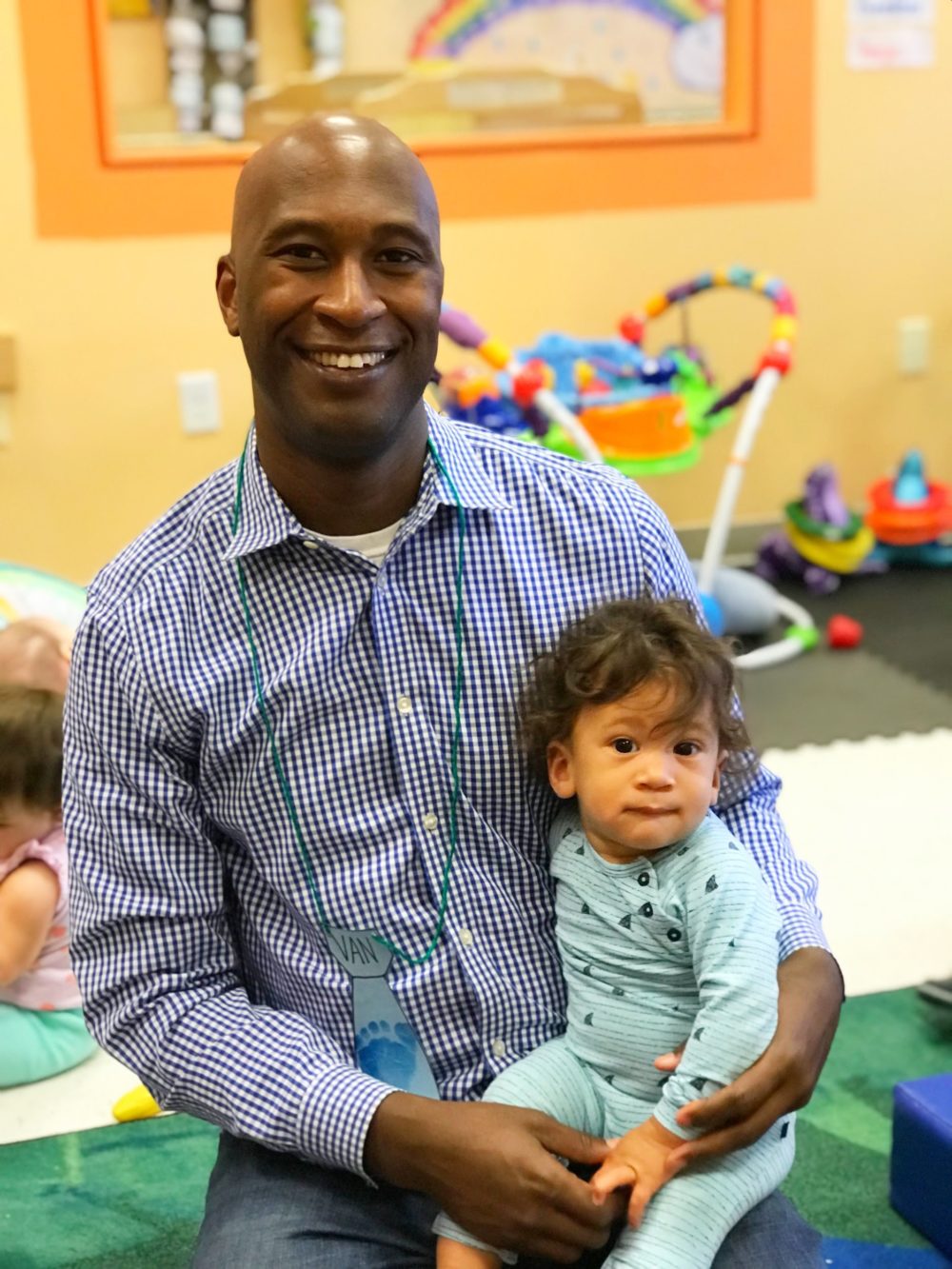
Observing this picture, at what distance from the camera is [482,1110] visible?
1207mm

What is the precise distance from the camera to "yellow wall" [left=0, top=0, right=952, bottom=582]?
4023 millimetres

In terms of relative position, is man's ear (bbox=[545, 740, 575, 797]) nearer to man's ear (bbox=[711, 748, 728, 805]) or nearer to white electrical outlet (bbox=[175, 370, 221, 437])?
man's ear (bbox=[711, 748, 728, 805])

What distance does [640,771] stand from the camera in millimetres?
1284

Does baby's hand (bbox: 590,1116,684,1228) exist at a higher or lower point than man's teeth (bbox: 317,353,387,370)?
lower

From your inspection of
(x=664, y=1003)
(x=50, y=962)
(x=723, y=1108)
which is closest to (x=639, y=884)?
(x=664, y=1003)

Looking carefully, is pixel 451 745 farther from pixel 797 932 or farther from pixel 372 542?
pixel 797 932

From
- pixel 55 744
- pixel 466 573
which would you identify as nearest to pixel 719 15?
pixel 55 744

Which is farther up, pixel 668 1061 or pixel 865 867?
pixel 668 1061

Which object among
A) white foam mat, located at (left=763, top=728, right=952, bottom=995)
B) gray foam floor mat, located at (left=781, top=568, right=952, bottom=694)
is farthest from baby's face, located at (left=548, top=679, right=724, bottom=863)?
gray foam floor mat, located at (left=781, top=568, right=952, bottom=694)

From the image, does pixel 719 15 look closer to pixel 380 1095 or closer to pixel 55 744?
pixel 55 744

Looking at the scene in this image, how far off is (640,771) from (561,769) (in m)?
0.08

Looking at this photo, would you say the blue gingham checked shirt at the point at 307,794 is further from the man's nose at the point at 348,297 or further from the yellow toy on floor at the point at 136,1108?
the yellow toy on floor at the point at 136,1108

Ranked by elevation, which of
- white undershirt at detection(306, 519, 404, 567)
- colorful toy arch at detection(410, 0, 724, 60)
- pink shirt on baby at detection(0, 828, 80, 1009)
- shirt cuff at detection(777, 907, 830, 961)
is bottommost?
pink shirt on baby at detection(0, 828, 80, 1009)

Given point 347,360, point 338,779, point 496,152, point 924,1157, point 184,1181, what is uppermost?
point 496,152
